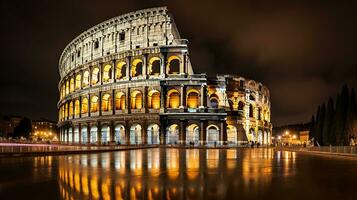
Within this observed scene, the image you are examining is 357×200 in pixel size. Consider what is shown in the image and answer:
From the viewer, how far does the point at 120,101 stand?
45844 millimetres

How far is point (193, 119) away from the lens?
1610 inches

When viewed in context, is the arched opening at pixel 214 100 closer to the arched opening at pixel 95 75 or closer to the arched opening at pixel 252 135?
the arched opening at pixel 252 135

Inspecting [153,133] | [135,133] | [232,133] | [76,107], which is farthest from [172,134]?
[76,107]

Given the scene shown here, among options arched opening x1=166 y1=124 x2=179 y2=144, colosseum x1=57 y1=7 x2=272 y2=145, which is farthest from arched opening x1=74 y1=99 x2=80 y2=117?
arched opening x1=166 y1=124 x2=179 y2=144

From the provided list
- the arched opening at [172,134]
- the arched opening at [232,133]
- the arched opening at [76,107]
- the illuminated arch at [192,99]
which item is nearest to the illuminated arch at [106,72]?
the arched opening at [76,107]

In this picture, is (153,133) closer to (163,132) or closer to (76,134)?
(163,132)

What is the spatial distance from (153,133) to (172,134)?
8.62 feet

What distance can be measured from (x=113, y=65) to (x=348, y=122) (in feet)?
106

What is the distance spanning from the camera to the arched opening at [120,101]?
4500 cm

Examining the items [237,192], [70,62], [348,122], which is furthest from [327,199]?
[70,62]

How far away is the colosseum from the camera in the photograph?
4131 cm

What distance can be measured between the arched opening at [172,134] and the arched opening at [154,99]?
3463 millimetres

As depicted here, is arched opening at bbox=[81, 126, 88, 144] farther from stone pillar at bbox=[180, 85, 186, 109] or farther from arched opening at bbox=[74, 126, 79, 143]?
stone pillar at bbox=[180, 85, 186, 109]

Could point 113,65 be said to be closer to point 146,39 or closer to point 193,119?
point 146,39
